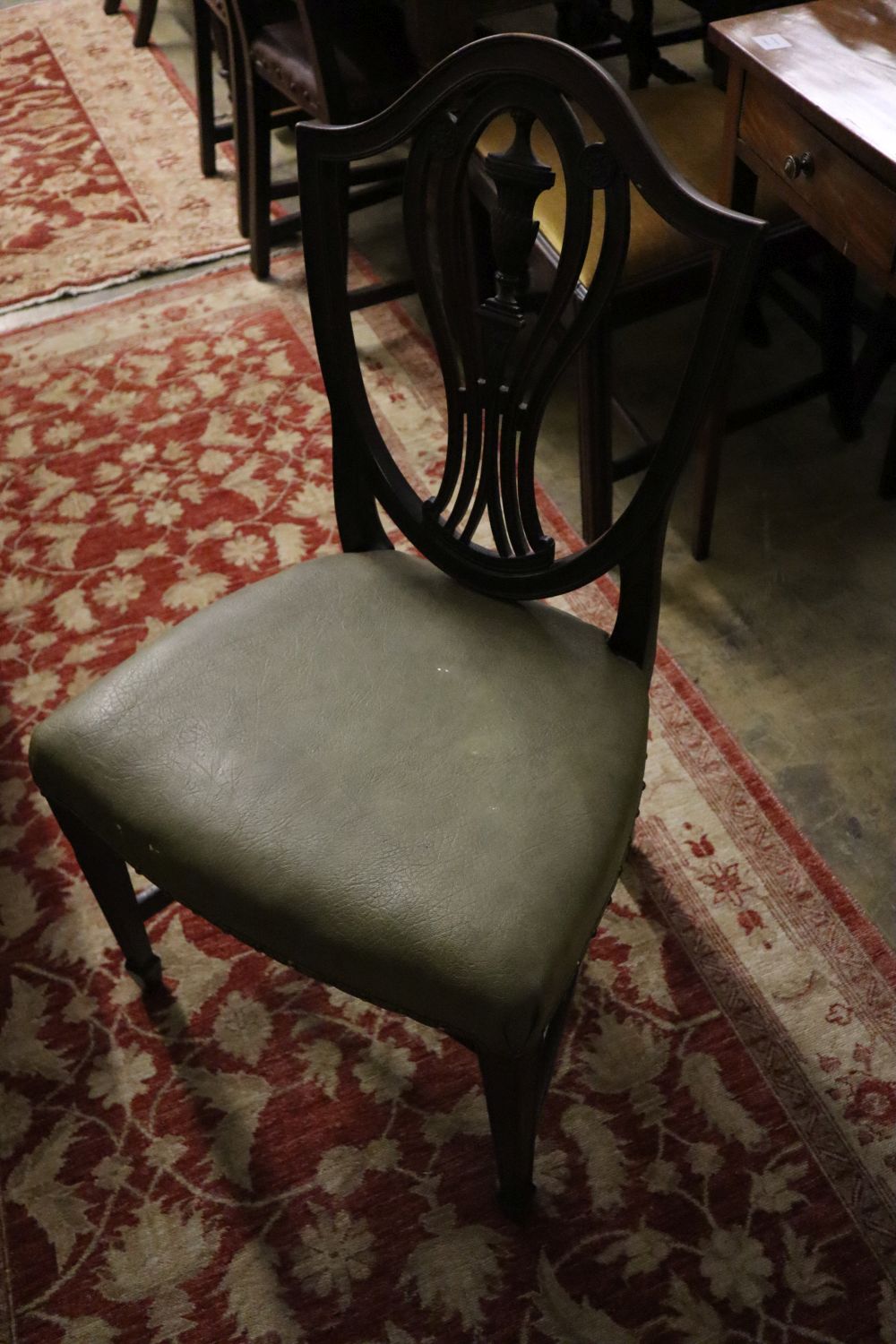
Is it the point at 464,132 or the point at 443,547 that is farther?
the point at 443,547

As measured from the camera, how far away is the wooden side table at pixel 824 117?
4.14 ft

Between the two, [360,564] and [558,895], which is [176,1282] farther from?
[360,564]

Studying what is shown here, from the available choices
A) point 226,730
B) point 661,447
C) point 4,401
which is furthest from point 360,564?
point 4,401

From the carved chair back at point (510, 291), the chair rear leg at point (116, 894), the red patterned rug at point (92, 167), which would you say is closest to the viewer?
the carved chair back at point (510, 291)

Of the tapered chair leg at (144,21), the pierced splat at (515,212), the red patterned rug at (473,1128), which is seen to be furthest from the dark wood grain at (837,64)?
the tapered chair leg at (144,21)

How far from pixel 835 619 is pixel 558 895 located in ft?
3.32

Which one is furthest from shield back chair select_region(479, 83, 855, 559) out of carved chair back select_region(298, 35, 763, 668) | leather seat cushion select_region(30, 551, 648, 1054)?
leather seat cushion select_region(30, 551, 648, 1054)

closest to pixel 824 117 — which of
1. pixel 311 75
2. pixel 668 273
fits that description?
pixel 668 273

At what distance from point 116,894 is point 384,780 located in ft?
1.36

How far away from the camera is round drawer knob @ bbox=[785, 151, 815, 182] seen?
134 cm

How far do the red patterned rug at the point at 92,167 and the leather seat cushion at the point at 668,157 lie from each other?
1.11 meters

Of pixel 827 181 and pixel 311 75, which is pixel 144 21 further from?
pixel 827 181

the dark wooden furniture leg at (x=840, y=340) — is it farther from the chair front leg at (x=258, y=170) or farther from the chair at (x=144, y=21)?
the chair at (x=144, y=21)

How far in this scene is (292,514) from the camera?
198 cm
